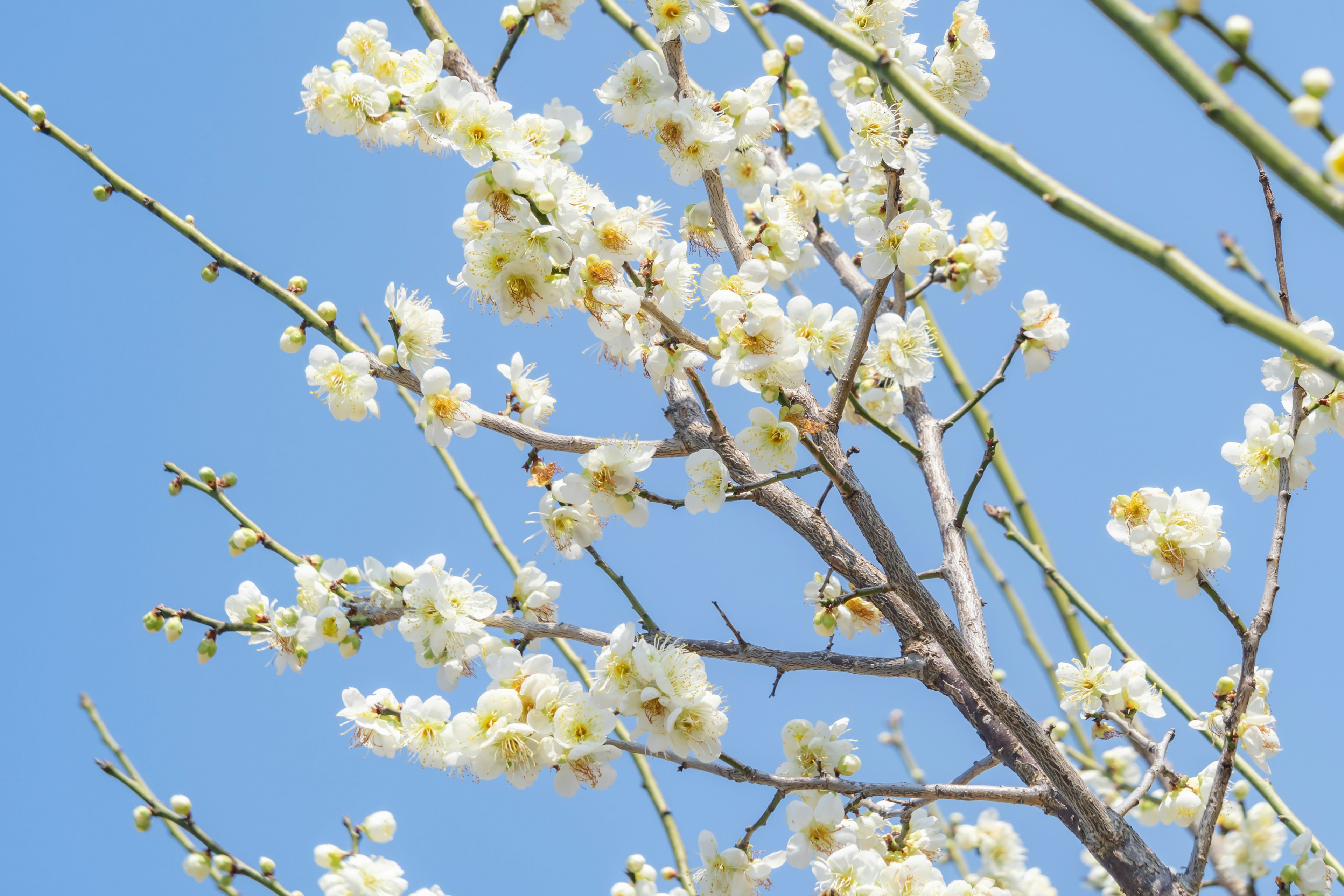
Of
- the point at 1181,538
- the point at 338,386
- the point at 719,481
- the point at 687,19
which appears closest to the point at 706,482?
the point at 719,481

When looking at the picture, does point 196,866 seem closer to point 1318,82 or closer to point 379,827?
point 379,827

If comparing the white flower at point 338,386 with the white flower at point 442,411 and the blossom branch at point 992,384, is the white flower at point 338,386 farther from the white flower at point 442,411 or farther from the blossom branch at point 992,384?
the blossom branch at point 992,384

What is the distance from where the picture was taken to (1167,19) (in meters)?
0.79

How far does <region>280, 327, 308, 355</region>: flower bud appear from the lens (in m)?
1.96

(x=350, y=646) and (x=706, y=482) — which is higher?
(x=706, y=482)

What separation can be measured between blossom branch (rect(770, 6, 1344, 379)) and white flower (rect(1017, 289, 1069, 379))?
3.85ft

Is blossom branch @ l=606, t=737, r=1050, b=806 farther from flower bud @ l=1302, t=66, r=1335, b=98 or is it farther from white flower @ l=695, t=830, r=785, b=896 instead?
flower bud @ l=1302, t=66, r=1335, b=98

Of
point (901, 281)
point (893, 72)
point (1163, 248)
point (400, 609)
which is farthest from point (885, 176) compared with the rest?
point (400, 609)

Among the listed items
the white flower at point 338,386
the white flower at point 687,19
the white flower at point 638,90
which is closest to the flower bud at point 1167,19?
the white flower at point 638,90

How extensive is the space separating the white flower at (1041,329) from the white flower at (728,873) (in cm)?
123

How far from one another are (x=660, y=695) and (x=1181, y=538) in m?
1.09

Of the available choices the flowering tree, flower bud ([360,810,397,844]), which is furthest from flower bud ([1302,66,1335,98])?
flower bud ([360,810,397,844])

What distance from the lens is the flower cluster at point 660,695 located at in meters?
1.73

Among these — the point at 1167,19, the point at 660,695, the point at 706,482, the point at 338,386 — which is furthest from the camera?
the point at 338,386
